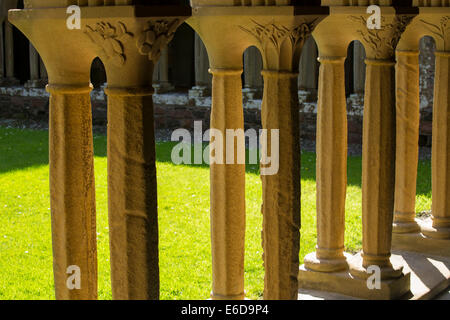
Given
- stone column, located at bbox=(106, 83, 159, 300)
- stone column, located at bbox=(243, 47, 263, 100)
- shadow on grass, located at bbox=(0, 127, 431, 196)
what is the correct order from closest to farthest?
stone column, located at bbox=(106, 83, 159, 300)
shadow on grass, located at bbox=(0, 127, 431, 196)
stone column, located at bbox=(243, 47, 263, 100)

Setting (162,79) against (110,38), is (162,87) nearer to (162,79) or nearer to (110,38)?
(162,79)

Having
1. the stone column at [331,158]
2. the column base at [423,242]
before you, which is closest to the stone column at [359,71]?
the column base at [423,242]

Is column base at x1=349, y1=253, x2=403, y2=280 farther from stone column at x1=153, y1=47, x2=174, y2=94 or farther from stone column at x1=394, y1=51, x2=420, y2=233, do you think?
stone column at x1=153, y1=47, x2=174, y2=94

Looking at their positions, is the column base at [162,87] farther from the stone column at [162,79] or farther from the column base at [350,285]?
the column base at [350,285]

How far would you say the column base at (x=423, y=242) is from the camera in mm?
7172

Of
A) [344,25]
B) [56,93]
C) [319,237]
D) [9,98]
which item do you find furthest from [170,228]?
[9,98]

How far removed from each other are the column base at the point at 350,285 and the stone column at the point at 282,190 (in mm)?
1249

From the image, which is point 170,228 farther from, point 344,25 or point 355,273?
point 344,25

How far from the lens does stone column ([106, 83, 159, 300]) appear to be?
3688mm

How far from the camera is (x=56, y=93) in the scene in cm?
383

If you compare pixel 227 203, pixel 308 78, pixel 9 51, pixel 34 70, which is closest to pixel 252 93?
pixel 308 78

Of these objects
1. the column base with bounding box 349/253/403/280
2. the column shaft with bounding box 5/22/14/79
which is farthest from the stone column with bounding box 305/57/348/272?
the column shaft with bounding box 5/22/14/79

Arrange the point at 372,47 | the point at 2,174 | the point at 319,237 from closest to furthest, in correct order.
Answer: the point at 372,47 → the point at 319,237 → the point at 2,174
